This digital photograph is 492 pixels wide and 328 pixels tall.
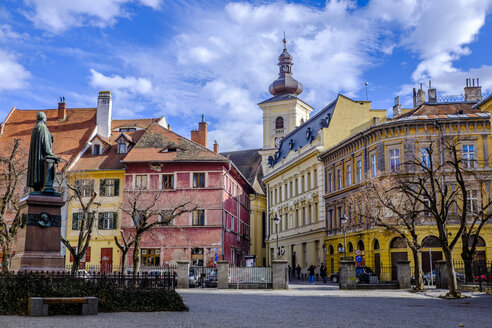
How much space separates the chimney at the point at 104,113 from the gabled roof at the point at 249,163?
35087 mm

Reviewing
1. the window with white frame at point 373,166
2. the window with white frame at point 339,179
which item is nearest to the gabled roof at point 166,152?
the window with white frame at point 339,179

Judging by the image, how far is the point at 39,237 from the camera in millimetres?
16266

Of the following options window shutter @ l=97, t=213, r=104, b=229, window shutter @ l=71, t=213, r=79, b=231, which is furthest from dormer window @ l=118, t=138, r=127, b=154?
window shutter @ l=71, t=213, r=79, b=231

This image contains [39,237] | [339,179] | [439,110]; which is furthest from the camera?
[339,179]

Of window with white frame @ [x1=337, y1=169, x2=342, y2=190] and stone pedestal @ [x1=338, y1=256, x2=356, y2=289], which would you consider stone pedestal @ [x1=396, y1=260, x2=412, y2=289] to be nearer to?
stone pedestal @ [x1=338, y1=256, x2=356, y2=289]

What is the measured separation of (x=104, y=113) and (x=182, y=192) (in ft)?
39.8

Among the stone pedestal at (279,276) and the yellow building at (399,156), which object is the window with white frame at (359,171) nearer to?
the yellow building at (399,156)

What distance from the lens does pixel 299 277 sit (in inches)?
2285

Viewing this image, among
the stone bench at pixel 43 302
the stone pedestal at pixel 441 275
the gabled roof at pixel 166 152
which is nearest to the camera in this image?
the stone bench at pixel 43 302

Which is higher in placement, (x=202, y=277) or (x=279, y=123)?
(x=279, y=123)

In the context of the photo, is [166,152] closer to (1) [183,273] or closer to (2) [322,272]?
(2) [322,272]

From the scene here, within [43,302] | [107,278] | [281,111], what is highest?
[281,111]

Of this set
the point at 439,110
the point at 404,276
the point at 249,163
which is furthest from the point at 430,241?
the point at 249,163

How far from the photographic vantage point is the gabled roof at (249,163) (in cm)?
9225
